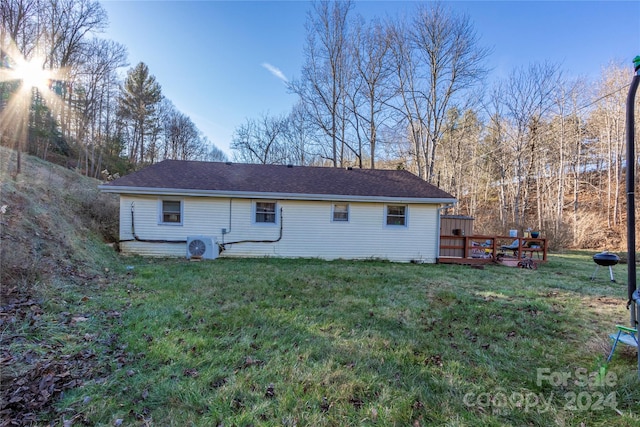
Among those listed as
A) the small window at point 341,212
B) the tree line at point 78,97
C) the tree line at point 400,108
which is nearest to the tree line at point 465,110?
the tree line at point 400,108

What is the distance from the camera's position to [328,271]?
293 inches

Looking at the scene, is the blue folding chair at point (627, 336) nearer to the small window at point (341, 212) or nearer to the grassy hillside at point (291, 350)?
the grassy hillside at point (291, 350)

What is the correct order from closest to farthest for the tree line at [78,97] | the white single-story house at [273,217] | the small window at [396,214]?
the white single-story house at [273,217], the small window at [396,214], the tree line at [78,97]

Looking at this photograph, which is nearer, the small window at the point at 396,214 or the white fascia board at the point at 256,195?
the white fascia board at the point at 256,195

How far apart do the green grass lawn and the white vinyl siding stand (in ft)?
13.1

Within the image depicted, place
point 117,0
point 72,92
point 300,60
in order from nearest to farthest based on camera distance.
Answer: point 117,0 < point 300,60 < point 72,92

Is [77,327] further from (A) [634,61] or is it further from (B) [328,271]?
(A) [634,61]

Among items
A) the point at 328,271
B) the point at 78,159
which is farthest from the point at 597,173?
the point at 78,159

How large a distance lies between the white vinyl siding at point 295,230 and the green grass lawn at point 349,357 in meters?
3.98

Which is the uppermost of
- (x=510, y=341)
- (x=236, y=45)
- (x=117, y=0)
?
(x=236, y=45)

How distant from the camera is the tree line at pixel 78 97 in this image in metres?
16.2

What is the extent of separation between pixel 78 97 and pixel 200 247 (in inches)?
829

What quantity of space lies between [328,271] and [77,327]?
510cm

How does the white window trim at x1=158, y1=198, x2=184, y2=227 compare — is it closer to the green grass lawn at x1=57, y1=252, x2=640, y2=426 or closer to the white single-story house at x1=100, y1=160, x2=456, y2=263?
the white single-story house at x1=100, y1=160, x2=456, y2=263
